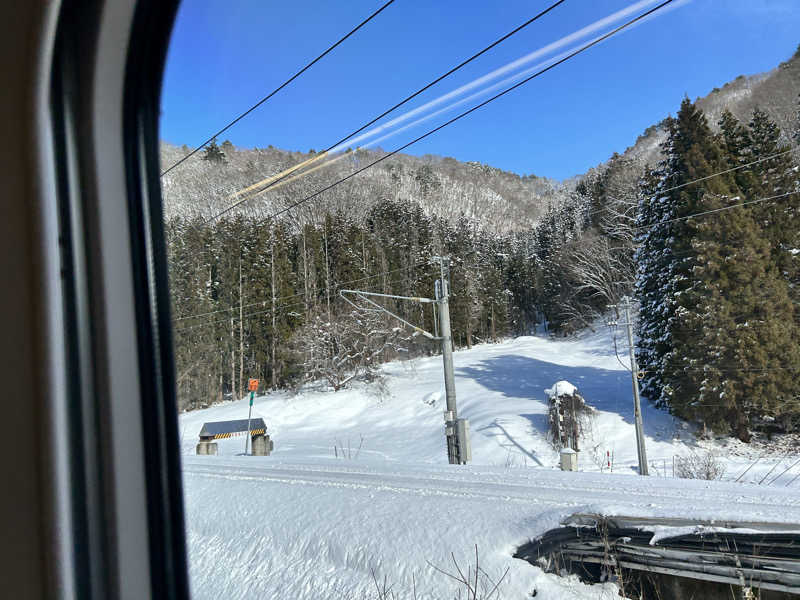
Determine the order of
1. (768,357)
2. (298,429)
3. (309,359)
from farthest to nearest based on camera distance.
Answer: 1. (309,359)
2. (298,429)
3. (768,357)

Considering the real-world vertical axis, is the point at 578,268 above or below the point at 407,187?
below

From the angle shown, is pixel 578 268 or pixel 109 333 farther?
pixel 578 268

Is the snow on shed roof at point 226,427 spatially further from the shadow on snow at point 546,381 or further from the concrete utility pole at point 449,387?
the shadow on snow at point 546,381

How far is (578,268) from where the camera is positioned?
36281 millimetres

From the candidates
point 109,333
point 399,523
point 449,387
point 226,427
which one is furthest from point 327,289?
point 109,333

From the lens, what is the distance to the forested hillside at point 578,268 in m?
5.36

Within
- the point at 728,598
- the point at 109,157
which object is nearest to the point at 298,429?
the point at 728,598

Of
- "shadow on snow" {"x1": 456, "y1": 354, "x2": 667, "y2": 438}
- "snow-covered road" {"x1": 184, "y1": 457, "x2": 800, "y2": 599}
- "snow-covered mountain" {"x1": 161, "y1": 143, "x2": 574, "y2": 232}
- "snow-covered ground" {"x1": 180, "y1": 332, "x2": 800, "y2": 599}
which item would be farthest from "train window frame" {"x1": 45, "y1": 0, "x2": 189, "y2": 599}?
"shadow on snow" {"x1": 456, "y1": 354, "x2": 667, "y2": 438}

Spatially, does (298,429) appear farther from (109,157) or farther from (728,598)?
(109,157)

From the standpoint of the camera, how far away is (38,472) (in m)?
1.40

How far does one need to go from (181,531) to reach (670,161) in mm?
24854

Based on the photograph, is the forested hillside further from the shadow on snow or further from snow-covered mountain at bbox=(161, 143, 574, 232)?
the shadow on snow

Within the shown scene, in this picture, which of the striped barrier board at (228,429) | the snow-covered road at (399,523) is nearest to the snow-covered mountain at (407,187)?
the snow-covered road at (399,523)

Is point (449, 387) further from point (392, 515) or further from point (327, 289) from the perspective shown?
point (327, 289)
